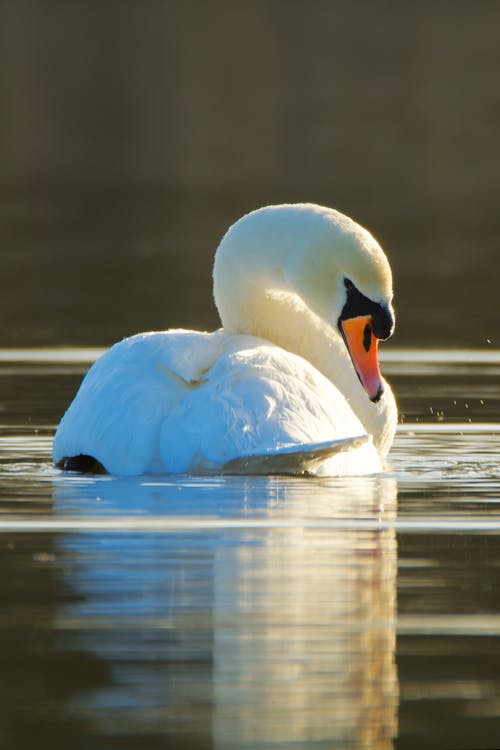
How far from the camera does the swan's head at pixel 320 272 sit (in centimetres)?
1011

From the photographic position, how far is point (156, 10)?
68.2 metres

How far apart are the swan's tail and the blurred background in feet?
20.9

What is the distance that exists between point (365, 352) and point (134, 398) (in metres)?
1.57

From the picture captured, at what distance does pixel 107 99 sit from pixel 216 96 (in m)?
2.55

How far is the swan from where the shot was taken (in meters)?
8.68

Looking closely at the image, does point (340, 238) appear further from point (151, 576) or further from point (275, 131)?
point (275, 131)

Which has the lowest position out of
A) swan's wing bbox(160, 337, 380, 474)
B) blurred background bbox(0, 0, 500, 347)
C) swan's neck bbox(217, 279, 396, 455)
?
blurred background bbox(0, 0, 500, 347)

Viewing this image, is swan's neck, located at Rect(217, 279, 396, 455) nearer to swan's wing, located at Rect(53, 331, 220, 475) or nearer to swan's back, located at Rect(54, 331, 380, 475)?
swan's back, located at Rect(54, 331, 380, 475)

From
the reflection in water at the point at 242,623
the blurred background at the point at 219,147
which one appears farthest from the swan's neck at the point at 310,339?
the blurred background at the point at 219,147

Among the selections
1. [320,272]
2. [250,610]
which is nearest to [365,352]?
[320,272]

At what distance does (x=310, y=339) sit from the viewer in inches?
424

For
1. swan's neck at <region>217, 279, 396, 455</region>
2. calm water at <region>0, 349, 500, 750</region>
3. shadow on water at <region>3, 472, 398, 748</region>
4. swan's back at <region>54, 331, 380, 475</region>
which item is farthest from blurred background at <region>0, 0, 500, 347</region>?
shadow on water at <region>3, 472, 398, 748</region>

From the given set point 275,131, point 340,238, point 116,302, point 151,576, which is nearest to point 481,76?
point 275,131

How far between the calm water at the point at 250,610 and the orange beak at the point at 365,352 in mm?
402
